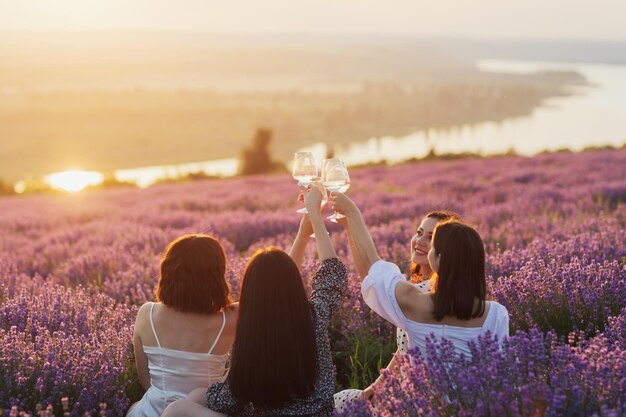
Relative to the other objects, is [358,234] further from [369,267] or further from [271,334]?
[271,334]

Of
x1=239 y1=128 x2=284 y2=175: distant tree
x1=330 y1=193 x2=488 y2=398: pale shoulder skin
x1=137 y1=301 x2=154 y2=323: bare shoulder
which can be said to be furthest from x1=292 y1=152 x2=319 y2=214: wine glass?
x1=239 y1=128 x2=284 y2=175: distant tree

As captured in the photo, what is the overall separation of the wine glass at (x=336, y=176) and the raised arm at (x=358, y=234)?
0.08m

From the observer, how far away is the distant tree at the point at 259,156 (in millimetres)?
33125

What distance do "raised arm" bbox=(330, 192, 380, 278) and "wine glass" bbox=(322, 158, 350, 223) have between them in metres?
0.08

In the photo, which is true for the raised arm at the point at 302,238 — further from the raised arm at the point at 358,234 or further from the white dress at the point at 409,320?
the white dress at the point at 409,320

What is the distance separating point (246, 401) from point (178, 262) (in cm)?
69

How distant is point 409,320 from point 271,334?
58 cm

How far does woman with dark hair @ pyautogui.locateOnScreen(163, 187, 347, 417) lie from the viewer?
2957mm

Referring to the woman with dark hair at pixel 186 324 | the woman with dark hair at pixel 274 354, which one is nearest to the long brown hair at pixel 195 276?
the woman with dark hair at pixel 186 324

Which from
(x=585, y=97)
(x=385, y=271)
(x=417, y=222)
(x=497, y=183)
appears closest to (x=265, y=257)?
(x=385, y=271)

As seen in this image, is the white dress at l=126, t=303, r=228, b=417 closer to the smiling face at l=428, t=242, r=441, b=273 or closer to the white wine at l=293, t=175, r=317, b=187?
the white wine at l=293, t=175, r=317, b=187

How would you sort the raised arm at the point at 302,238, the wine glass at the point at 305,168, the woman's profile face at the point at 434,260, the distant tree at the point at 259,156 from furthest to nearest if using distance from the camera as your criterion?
the distant tree at the point at 259,156 → the raised arm at the point at 302,238 → the wine glass at the point at 305,168 → the woman's profile face at the point at 434,260

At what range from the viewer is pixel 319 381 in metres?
3.12

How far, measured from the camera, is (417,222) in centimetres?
763
